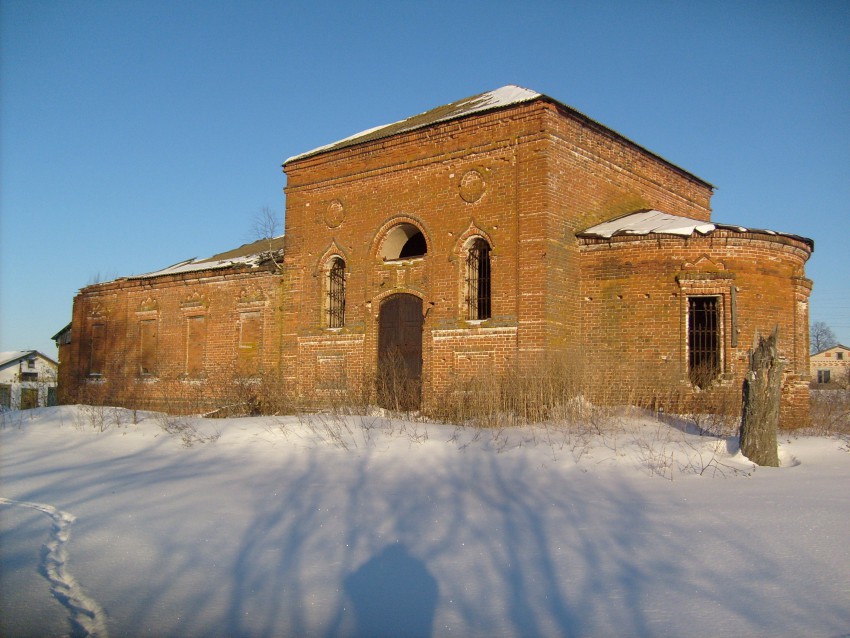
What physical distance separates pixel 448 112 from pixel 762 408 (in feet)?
35.4

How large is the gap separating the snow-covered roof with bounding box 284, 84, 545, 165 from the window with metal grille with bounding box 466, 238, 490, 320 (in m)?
2.82

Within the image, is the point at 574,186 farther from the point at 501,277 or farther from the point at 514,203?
the point at 501,277

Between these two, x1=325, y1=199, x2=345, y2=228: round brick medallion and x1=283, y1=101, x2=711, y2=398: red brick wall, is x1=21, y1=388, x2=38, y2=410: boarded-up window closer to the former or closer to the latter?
x1=283, y1=101, x2=711, y2=398: red brick wall

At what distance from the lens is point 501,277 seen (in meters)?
15.0

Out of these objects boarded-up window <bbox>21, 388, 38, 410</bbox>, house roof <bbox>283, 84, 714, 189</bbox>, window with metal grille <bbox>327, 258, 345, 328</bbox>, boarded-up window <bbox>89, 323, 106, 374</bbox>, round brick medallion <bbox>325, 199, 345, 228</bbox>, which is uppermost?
house roof <bbox>283, 84, 714, 189</bbox>

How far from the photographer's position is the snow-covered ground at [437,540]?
4332 mm

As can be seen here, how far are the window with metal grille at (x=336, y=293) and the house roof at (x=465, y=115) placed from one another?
2850 mm

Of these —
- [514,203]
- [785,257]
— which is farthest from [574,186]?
[785,257]

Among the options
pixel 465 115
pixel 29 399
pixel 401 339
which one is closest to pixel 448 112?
pixel 465 115

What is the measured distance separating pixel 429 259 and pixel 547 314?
3163 mm

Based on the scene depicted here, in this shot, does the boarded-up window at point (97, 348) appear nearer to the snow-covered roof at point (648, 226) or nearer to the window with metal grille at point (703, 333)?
the snow-covered roof at point (648, 226)

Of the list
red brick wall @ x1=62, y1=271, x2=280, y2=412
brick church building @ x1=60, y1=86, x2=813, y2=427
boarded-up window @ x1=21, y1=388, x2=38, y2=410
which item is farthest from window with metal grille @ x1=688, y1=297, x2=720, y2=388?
boarded-up window @ x1=21, y1=388, x2=38, y2=410

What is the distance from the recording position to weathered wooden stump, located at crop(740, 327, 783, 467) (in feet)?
27.9

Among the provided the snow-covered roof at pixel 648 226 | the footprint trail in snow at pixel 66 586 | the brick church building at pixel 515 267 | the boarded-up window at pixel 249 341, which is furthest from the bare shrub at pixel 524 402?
the boarded-up window at pixel 249 341
